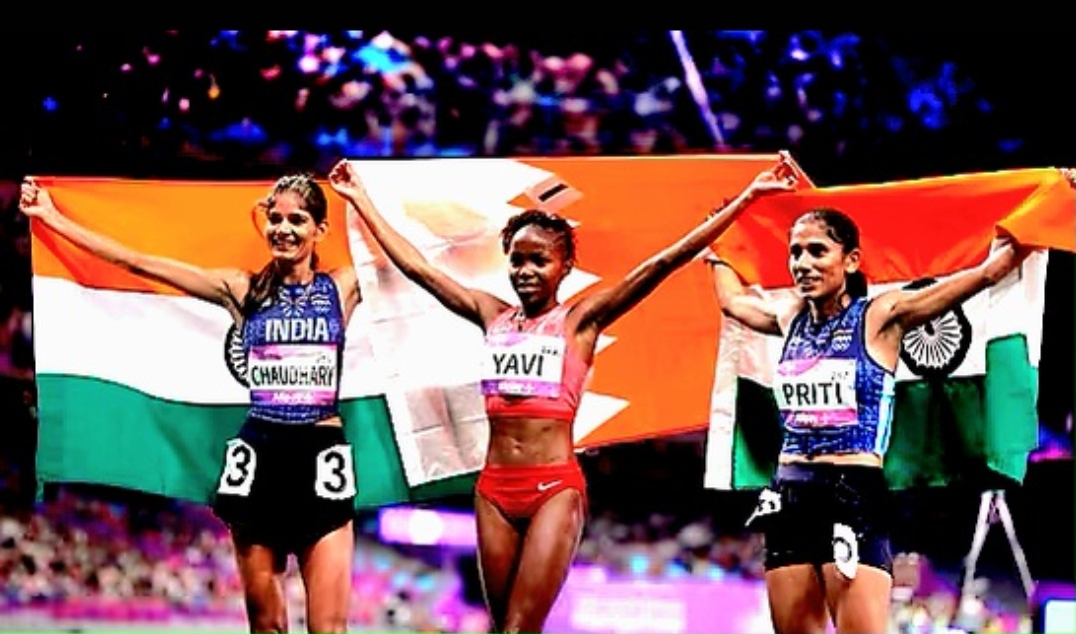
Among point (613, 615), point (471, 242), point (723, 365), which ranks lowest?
point (613, 615)

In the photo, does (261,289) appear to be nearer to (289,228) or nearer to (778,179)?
(289,228)

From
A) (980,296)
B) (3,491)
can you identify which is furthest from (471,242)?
(3,491)

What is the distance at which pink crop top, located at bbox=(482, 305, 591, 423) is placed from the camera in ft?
16.6

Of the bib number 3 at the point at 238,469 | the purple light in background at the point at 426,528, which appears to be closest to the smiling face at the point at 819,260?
the bib number 3 at the point at 238,469

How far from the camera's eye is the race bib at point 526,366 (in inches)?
199

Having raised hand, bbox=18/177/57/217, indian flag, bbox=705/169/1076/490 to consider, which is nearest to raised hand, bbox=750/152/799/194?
indian flag, bbox=705/169/1076/490

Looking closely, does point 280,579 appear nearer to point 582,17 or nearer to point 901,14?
point 582,17

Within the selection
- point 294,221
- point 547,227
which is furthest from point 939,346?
point 294,221

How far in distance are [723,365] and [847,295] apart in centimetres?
63

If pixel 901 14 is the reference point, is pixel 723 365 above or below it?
below

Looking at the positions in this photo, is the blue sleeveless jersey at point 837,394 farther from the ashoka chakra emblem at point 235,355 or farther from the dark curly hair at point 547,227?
the ashoka chakra emblem at point 235,355

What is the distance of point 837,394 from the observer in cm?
492

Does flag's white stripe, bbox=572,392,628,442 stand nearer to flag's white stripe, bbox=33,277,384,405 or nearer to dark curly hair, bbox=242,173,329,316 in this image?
dark curly hair, bbox=242,173,329,316

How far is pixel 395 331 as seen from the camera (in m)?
5.69
